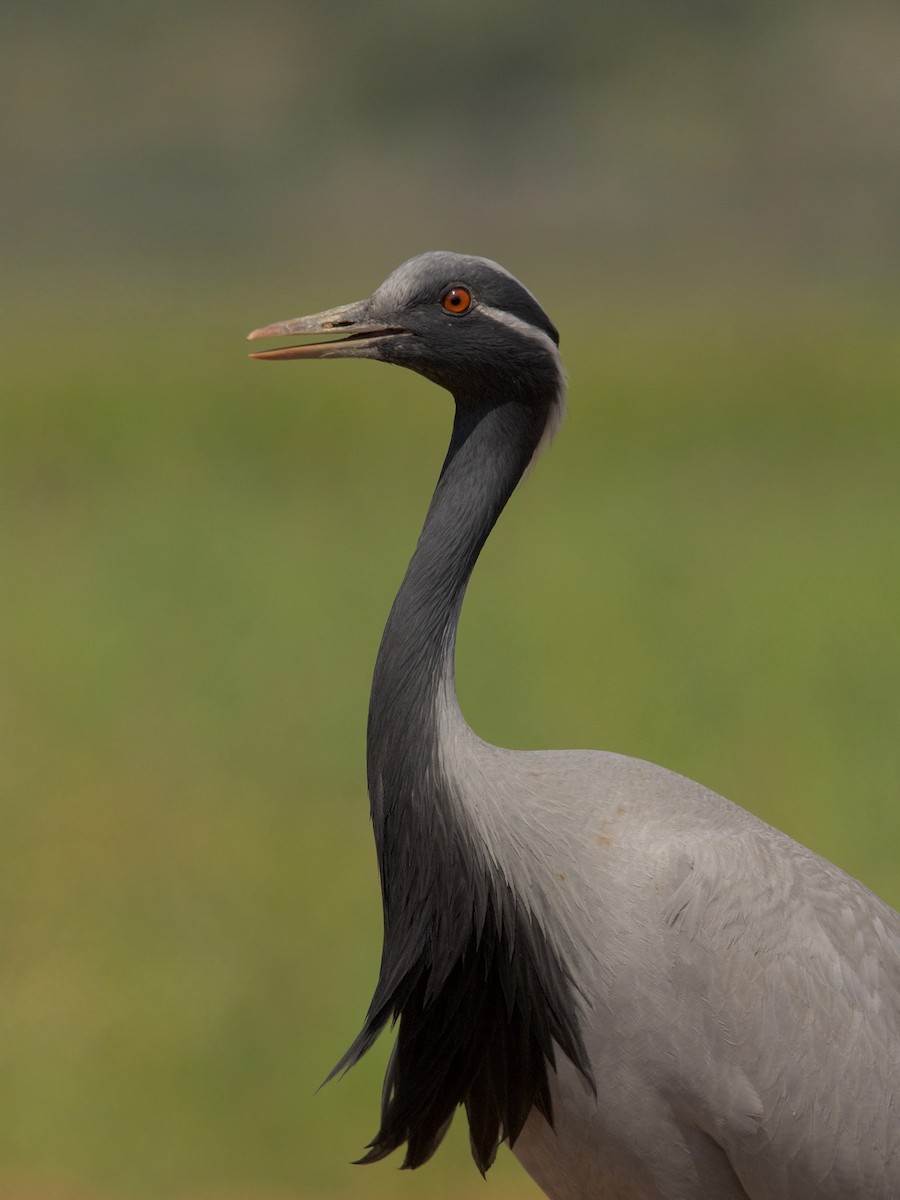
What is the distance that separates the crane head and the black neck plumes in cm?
12

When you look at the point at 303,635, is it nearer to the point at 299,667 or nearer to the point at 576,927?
the point at 299,667

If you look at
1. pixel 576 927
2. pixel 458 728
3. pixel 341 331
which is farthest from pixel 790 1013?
pixel 341 331

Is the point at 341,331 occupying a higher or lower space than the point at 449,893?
higher

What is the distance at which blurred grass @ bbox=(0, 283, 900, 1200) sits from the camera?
8.64 metres

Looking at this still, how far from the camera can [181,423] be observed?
2608cm

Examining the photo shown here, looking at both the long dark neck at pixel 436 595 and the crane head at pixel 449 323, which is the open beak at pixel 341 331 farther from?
the long dark neck at pixel 436 595

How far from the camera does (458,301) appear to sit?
3797 mm

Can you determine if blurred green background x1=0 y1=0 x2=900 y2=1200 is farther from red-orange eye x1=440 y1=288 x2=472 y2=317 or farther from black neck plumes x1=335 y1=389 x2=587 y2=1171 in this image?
red-orange eye x1=440 y1=288 x2=472 y2=317

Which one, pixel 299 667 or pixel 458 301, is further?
pixel 299 667

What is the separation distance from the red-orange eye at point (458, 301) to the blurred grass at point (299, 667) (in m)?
5.03

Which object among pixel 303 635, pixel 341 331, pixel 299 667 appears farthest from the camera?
pixel 303 635

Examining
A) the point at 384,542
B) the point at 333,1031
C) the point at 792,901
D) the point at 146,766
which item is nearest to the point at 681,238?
the point at 384,542

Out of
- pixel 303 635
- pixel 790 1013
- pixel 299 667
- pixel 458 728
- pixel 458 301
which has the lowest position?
pixel 299 667

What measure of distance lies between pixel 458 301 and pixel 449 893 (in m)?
1.38
